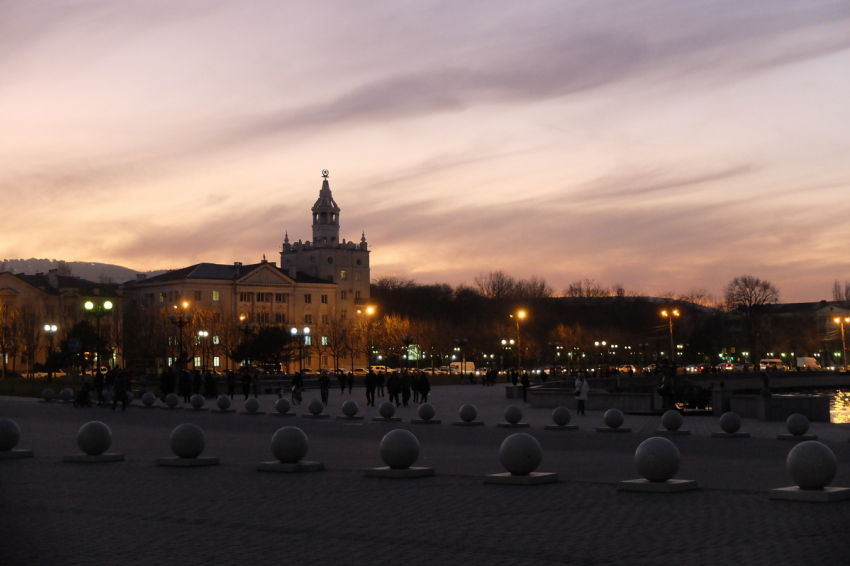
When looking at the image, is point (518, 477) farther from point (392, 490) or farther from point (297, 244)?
point (297, 244)

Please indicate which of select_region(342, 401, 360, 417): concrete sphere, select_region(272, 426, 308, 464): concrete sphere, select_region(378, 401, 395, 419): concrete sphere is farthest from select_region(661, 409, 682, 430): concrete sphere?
select_region(272, 426, 308, 464): concrete sphere

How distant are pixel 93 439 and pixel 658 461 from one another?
9.77m

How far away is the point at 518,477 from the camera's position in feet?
47.5

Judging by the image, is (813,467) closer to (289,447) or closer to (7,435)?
(289,447)

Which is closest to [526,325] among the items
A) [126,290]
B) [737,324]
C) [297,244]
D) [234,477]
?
[737,324]

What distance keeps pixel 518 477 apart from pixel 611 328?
5217 inches

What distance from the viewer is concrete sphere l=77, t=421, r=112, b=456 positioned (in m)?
18.1

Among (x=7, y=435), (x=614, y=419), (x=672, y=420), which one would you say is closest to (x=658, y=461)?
(x=7, y=435)

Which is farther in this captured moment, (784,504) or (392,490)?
(392,490)

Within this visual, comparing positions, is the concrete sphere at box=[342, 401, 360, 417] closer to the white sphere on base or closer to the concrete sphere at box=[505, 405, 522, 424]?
the concrete sphere at box=[505, 405, 522, 424]

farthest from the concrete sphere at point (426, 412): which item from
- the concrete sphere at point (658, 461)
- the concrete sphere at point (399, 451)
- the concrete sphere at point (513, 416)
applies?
the concrete sphere at point (658, 461)

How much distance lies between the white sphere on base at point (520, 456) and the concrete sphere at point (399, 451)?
60.0 inches

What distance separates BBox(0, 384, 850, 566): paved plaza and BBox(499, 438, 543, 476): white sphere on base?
1.65ft

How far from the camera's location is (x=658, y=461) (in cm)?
1342
